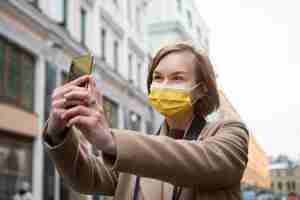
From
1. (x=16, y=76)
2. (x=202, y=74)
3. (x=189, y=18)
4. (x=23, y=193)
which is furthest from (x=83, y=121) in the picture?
(x=189, y=18)

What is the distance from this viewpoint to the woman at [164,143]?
1.20 meters

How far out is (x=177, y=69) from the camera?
1.58m

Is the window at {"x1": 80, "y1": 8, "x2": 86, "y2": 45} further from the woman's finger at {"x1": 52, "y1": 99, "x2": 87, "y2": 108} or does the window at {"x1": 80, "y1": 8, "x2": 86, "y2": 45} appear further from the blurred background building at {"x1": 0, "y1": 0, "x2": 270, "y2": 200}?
the woman's finger at {"x1": 52, "y1": 99, "x2": 87, "y2": 108}

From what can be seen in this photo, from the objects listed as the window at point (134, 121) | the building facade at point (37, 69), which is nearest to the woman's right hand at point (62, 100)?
the building facade at point (37, 69)

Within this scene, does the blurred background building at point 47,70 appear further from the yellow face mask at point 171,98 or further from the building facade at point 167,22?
the building facade at point 167,22

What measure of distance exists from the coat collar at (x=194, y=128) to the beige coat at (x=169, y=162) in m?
0.05

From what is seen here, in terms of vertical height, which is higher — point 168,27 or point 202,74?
point 168,27

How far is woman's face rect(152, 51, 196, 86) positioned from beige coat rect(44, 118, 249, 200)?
17cm

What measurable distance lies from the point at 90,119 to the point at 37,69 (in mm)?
14550

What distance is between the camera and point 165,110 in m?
1.60

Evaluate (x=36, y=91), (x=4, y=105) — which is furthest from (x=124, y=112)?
(x=4, y=105)

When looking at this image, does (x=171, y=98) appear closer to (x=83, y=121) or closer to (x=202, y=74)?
(x=202, y=74)

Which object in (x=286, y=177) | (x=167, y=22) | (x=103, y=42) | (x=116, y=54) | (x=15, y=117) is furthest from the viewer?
(x=286, y=177)

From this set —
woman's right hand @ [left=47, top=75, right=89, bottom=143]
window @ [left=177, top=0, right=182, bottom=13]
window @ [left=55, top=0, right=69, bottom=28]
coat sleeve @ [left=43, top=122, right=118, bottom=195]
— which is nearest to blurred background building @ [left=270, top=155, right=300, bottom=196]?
window @ [left=177, top=0, right=182, bottom=13]
